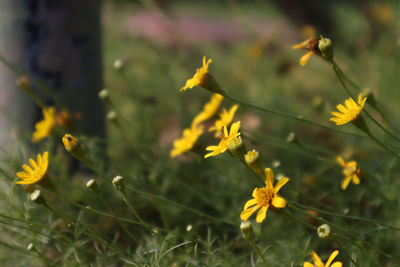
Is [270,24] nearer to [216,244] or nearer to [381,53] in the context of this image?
[381,53]

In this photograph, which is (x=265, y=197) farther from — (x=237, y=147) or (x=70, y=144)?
(x=70, y=144)

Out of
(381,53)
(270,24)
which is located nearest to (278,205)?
(381,53)

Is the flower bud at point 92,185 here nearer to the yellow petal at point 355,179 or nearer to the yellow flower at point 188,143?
the yellow flower at point 188,143

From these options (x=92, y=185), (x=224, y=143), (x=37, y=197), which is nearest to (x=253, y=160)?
(x=224, y=143)

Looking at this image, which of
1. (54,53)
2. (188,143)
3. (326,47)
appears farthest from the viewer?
(54,53)

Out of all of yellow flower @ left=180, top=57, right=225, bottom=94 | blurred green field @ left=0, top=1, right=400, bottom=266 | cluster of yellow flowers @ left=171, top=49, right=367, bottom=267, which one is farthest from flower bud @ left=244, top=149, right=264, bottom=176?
yellow flower @ left=180, top=57, right=225, bottom=94

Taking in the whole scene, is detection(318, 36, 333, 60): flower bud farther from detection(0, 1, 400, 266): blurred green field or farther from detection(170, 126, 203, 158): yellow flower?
detection(170, 126, 203, 158): yellow flower
